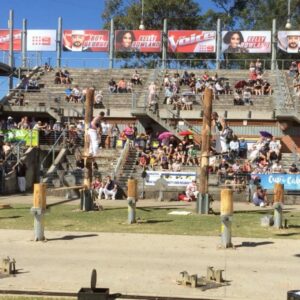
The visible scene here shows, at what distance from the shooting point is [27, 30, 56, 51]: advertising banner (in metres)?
47.5

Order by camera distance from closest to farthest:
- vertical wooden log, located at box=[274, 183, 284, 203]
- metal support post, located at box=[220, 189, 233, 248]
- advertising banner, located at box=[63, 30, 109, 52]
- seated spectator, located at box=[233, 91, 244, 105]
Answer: metal support post, located at box=[220, 189, 233, 248]
vertical wooden log, located at box=[274, 183, 284, 203]
seated spectator, located at box=[233, 91, 244, 105]
advertising banner, located at box=[63, 30, 109, 52]

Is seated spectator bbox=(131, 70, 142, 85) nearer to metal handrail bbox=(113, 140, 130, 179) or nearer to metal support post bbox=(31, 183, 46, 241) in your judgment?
metal handrail bbox=(113, 140, 130, 179)

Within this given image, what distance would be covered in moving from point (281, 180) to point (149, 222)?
35.2ft

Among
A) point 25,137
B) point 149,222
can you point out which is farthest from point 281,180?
point 25,137

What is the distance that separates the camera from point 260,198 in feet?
76.0

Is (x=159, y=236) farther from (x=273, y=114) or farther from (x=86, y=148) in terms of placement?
(x=273, y=114)

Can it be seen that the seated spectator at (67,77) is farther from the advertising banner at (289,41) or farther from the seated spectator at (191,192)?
the seated spectator at (191,192)

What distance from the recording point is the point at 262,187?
82.2 ft

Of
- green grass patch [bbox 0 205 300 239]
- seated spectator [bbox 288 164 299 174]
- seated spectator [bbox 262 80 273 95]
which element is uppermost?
seated spectator [bbox 262 80 273 95]

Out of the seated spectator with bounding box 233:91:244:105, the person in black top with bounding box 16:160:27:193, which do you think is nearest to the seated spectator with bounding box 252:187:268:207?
the person in black top with bounding box 16:160:27:193

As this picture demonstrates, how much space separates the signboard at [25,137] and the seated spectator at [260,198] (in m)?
12.8

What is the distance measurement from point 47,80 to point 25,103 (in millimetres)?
4548

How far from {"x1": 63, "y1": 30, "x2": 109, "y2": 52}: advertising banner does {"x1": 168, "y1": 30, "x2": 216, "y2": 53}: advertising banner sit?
5.14 meters

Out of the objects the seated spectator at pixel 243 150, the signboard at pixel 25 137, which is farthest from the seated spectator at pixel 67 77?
the seated spectator at pixel 243 150
